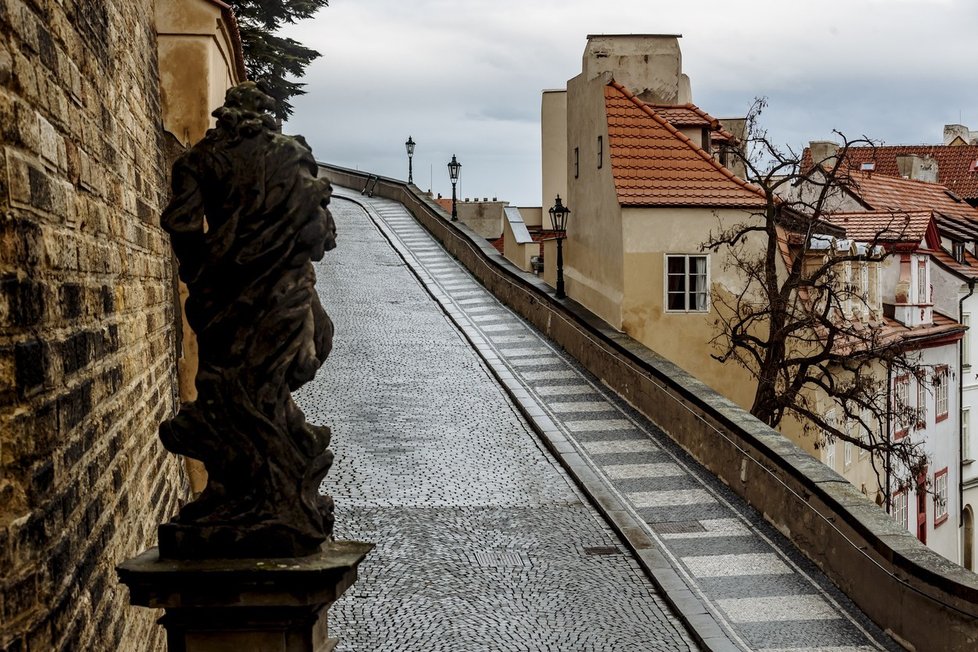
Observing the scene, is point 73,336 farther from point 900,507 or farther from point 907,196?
point 907,196

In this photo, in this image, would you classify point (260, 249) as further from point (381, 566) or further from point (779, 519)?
point (779, 519)

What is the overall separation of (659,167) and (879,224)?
35.6 feet

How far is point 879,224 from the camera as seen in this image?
102 feet

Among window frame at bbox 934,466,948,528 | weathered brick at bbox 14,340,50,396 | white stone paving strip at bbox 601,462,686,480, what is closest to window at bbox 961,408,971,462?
window frame at bbox 934,466,948,528

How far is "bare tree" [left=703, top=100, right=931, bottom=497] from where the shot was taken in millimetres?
19203

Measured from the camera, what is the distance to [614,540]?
38.5ft

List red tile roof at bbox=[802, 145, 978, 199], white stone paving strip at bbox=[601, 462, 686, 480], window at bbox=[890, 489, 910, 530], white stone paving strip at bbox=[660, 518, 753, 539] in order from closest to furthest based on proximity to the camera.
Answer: white stone paving strip at bbox=[660, 518, 753, 539], white stone paving strip at bbox=[601, 462, 686, 480], window at bbox=[890, 489, 910, 530], red tile roof at bbox=[802, 145, 978, 199]

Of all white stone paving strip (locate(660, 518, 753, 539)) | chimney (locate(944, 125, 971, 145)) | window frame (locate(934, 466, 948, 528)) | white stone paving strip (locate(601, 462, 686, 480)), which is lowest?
window frame (locate(934, 466, 948, 528))

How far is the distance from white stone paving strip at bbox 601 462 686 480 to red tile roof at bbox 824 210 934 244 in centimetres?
1664

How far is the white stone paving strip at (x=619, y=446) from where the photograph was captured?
1490 cm

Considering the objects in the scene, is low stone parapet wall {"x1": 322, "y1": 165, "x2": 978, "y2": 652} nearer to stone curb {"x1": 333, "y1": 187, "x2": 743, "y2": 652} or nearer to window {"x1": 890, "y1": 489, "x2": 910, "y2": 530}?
stone curb {"x1": 333, "y1": 187, "x2": 743, "y2": 652}

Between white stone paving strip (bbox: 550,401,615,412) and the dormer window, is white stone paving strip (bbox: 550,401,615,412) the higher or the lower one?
the lower one

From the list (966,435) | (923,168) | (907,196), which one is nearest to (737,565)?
(966,435)

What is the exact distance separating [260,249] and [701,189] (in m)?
18.6
